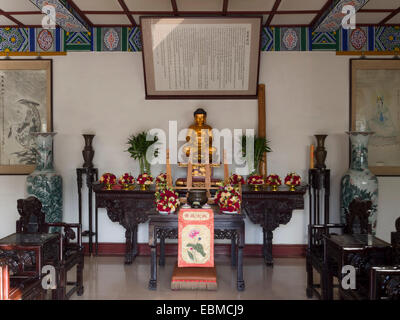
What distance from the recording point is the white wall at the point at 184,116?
5.36m

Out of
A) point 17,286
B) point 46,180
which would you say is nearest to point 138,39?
point 46,180

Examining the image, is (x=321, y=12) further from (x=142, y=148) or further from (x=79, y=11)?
(x=79, y=11)

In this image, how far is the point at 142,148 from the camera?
203 inches

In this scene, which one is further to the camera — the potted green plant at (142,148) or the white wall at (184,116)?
the white wall at (184,116)

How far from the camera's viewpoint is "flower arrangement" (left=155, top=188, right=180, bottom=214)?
378cm

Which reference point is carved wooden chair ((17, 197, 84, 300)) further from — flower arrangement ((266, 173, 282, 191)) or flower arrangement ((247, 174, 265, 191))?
flower arrangement ((266, 173, 282, 191))

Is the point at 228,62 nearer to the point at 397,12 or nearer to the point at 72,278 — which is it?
the point at 397,12

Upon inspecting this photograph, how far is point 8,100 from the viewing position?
5.38m

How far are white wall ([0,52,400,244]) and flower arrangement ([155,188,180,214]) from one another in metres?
1.57

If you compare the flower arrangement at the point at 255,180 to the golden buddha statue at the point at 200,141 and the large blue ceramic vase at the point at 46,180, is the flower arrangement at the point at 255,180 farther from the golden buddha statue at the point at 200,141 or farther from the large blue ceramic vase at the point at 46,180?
the large blue ceramic vase at the point at 46,180

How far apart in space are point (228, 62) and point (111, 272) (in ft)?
10.0

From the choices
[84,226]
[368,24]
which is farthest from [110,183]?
[368,24]

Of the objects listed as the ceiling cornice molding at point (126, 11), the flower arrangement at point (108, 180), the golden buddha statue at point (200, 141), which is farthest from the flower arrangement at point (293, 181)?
the ceiling cornice molding at point (126, 11)

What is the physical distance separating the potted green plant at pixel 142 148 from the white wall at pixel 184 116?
0.19 m
